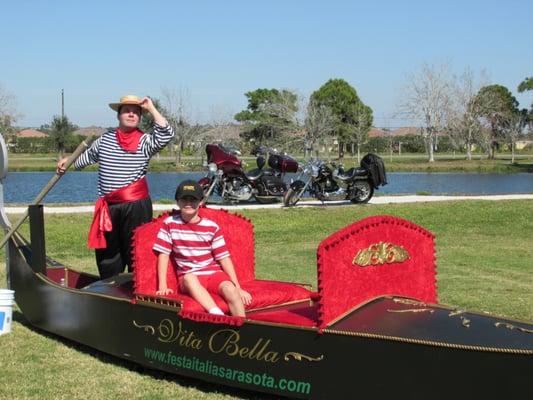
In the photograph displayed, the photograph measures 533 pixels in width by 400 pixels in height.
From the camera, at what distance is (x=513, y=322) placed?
14.5ft

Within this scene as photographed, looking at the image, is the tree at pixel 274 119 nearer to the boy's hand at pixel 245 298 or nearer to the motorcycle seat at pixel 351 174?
the motorcycle seat at pixel 351 174

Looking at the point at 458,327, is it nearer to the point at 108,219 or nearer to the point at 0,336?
the point at 108,219

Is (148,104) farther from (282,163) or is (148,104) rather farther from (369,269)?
(282,163)

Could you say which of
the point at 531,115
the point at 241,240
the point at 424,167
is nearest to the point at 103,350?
the point at 241,240

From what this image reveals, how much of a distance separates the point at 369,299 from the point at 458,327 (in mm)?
667

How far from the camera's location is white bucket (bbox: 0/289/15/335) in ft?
22.0

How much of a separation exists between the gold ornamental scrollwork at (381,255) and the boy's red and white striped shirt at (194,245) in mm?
1213

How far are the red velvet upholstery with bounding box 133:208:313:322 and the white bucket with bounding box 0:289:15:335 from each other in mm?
1656

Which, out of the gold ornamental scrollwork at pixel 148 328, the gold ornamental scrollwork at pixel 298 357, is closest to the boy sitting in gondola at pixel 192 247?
the gold ornamental scrollwork at pixel 148 328

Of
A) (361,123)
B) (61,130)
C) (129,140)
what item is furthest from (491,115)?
(129,140)

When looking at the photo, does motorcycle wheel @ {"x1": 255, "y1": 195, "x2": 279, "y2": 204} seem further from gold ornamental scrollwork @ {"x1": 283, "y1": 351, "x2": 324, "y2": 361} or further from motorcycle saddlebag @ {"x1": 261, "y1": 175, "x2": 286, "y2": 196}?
gold ornamental scrollwork @ {"x1": 283, "y1": 351, "x2": 324, "y2": 361}

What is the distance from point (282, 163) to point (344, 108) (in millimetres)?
53856

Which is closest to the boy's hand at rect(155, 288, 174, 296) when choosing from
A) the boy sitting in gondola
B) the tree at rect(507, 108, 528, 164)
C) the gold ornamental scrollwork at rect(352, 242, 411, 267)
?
the boy sitting in gondola

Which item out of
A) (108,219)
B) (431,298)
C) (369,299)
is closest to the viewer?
(369,299)
